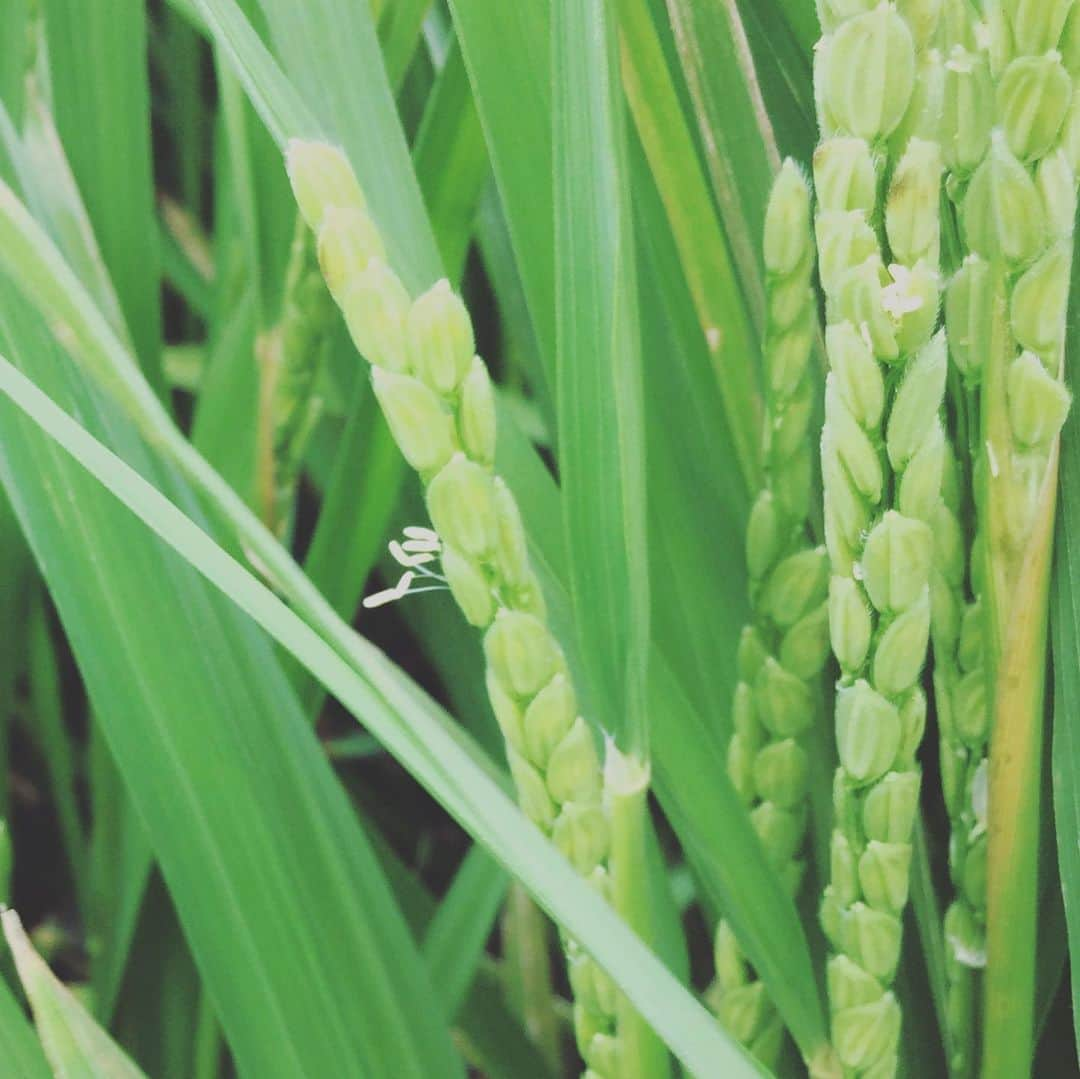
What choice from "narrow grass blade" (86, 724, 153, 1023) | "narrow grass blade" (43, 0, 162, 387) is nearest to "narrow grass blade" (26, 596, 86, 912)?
"narrow grass blade" (86, 724, 153, 1023)

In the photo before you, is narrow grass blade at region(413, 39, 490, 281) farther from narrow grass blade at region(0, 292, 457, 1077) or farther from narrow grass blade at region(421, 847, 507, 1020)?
narrow grass blade at region(421, 847, 507, 1020)

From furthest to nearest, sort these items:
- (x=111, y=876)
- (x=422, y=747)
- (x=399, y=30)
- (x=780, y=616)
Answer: (x=111, y=876) → (x=399, y=30) → (x=780, y=616) → (x=422, y=747)

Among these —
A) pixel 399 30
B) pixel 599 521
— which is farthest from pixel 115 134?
pixel 599 521

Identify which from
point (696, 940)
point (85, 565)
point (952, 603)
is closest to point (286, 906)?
point (85, 565)

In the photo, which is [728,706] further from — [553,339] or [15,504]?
[15,504]

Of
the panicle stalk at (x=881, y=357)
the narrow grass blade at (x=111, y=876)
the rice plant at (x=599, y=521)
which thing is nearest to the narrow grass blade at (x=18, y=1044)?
the rice plant at (x=599, y=521)

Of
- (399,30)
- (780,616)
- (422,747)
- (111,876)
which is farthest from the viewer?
(111,876)

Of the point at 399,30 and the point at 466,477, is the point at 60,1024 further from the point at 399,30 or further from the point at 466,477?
the point at 399,30
